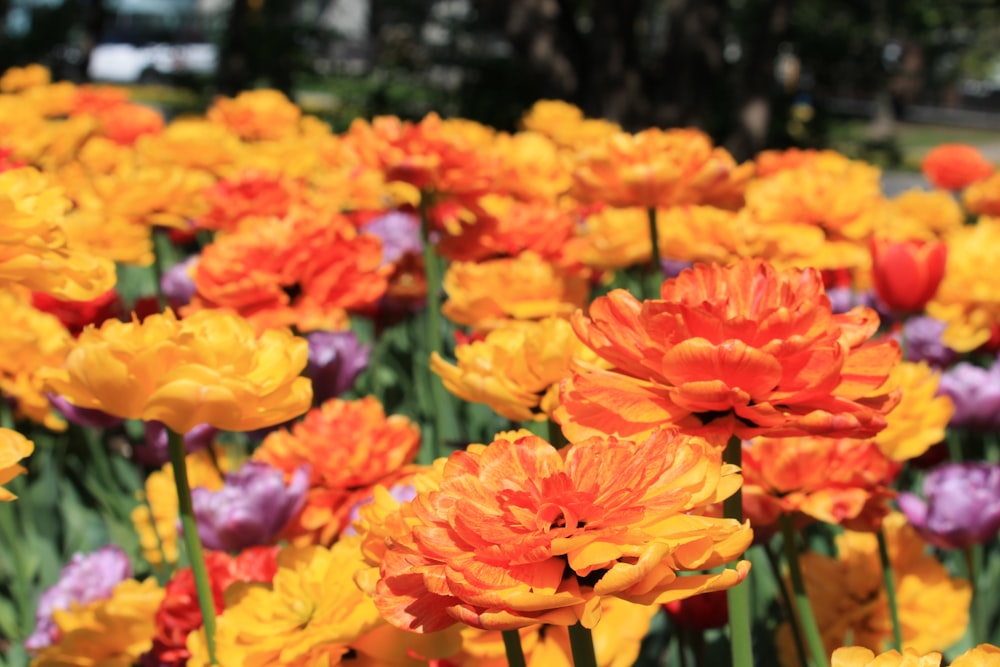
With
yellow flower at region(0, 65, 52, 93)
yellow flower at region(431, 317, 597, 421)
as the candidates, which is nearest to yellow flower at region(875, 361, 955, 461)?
yellow flower at region(431, 317, 597, 421)

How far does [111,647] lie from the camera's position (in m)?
1.28

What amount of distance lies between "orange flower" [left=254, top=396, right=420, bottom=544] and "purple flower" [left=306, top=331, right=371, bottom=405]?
0.88ft

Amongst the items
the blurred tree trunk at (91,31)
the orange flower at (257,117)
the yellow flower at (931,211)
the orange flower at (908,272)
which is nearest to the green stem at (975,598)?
the orange flower at (908,272)

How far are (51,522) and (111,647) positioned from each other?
0.83 metres

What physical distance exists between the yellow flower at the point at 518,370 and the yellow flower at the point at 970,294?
1.04 m

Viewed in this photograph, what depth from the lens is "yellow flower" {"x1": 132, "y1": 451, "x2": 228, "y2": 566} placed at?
1574mm

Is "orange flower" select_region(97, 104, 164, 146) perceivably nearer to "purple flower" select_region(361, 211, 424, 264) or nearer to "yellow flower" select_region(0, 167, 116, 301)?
"purple flower" select_region(361, 211, 424, 264)

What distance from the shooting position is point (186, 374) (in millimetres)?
942

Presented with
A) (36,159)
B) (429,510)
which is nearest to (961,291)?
(429,510)

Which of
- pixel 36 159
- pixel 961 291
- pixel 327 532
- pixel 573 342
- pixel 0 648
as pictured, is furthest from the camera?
pixel 36 159

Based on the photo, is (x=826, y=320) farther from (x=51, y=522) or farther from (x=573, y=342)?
(x=51, y=522)

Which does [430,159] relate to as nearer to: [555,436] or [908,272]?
[908,272]

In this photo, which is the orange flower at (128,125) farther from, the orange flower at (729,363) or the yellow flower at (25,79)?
the orange flower at (729,363)

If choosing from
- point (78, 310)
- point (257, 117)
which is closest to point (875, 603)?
point (78, 310)
